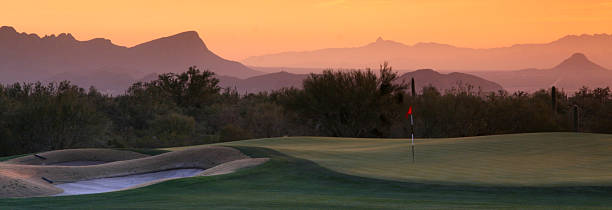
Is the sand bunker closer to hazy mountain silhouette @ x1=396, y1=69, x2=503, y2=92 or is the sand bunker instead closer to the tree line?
the tree line

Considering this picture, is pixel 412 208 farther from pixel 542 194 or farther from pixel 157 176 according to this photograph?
pixel 157 176

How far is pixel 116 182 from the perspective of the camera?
19.1 metres

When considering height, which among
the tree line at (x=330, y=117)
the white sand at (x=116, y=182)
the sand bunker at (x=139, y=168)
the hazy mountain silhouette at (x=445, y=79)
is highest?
the hazy mountain silhouette at (x=445, y=79)

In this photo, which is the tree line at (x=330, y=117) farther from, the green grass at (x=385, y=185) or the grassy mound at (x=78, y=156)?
the green grass at (x=385, y=185)

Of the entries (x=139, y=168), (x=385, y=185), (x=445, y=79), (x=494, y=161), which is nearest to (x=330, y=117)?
(x=494, y=161)

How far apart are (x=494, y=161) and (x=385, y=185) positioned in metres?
5.94

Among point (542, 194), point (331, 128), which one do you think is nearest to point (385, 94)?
point (331, 128)

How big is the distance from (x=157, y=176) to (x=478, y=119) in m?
23.9

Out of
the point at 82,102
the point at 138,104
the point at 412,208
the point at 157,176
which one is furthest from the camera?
the point at 138,104

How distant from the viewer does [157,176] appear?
19.7 metres

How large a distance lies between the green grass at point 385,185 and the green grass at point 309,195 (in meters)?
0.02

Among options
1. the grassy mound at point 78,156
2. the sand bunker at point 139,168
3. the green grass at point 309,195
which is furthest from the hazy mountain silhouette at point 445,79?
the green grass at point 309,195

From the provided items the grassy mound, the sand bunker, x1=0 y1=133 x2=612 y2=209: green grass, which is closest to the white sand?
the sand bunker

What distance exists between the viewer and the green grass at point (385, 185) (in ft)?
40.3
